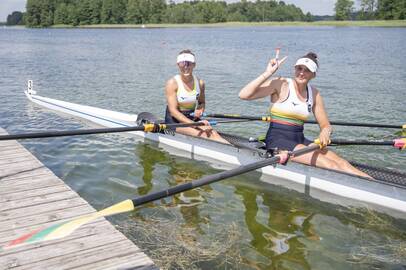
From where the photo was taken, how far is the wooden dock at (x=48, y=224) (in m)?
4.86

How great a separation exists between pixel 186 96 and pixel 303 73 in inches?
121

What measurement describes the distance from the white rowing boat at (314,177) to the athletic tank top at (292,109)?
2.62ft

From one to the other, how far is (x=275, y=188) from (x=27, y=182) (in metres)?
4.38

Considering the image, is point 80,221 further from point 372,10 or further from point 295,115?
point 372,10

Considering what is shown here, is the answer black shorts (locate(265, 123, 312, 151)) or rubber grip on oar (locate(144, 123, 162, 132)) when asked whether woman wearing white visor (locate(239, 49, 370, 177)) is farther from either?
rubber grip on oar (locate(144, 123, 162, 132))

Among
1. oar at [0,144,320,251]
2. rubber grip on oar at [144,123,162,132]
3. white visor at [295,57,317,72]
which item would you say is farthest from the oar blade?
rubber grip on oar at [144,123,162,132]

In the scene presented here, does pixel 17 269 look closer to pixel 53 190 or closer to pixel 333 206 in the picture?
pixel 53 190

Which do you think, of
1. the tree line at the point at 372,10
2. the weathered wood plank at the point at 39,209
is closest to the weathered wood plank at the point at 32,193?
the weathered wood plank at the point at 39,209

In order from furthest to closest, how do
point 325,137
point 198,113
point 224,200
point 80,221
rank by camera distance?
point 198,113
point 224,200
point 325,137
point 80,221

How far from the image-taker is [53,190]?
691cm

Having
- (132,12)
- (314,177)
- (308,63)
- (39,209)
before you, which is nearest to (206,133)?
(314,177)

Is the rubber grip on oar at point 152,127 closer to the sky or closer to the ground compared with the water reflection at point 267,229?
closer to the sky

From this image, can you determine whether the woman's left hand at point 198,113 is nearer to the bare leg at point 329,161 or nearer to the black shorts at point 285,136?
the black shorts at point 285,136

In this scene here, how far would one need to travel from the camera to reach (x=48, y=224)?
575cm
